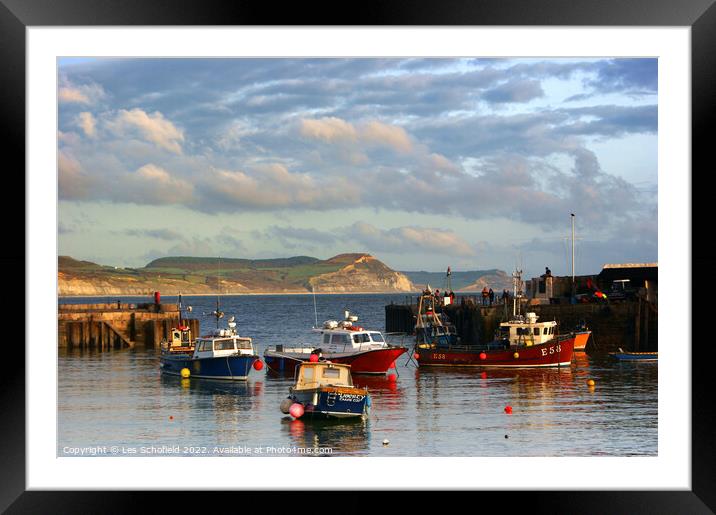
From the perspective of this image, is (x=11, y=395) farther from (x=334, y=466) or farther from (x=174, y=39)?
(x=174, y=39)

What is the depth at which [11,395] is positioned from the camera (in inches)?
413

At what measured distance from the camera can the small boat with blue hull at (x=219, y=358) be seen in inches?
1218

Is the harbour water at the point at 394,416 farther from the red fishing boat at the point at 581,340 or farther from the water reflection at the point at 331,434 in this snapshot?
the red fishing boat at the point at 581,340

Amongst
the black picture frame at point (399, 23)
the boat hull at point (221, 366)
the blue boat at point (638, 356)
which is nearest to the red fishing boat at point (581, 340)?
the blue boat at point (638, 356)

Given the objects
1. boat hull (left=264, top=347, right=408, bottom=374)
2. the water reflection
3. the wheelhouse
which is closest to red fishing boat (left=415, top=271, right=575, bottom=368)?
boat hull (left=264, top=347, right=408, bottom=374)

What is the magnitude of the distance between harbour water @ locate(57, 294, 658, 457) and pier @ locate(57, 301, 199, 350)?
10.7 metres

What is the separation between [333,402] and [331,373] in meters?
0.86

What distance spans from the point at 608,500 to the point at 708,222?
11.4 feet

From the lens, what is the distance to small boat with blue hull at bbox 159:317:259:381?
30.9 metres

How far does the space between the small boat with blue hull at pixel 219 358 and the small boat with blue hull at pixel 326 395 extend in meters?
9.61

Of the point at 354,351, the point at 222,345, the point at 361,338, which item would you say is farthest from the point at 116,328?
the point at 354,351

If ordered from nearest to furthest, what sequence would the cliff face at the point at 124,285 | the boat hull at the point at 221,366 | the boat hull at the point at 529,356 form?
the boat hull at the point at 221,366, the boat hull at the point at 529,356, the cliff face at the point at 124,285

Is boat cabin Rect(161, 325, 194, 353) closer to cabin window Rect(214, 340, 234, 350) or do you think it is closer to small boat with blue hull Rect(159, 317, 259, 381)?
small boat with blue hull Rect(159, 317, 259, 381)

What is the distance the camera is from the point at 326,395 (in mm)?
20656
